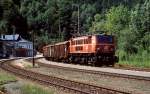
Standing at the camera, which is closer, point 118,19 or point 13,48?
point 118,19

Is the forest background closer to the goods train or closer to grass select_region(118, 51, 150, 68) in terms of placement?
grass select_region(118, 51, 150, 68)

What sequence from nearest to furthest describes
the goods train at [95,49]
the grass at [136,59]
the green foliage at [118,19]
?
the grass at [136,59] → the goods train at [95,49] → the green foliage at [118,19]

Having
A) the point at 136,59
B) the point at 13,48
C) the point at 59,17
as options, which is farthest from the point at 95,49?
the point at 59,17

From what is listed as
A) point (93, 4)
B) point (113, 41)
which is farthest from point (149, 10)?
point (93, 4)

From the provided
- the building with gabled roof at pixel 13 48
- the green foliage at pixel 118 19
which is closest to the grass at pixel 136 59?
the green foliage at pixel 118 19

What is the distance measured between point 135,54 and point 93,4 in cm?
10411

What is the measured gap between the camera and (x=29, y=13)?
172 metres

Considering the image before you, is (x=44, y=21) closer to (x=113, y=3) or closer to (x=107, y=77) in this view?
(x=113, y=3)

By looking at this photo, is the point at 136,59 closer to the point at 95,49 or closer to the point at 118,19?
the point at 95,49

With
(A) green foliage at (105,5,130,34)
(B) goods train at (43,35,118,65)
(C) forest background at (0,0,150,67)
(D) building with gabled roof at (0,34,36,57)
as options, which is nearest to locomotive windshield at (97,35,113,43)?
(B) goods train at (43,35,118,65)

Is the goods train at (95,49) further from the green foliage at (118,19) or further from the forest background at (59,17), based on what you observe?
the forest background at (59,17)

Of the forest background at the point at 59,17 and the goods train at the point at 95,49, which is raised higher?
the forest background at the point at 59,17

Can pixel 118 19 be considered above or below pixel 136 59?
above

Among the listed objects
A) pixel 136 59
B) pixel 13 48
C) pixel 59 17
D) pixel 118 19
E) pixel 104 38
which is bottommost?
pixel 136 59
